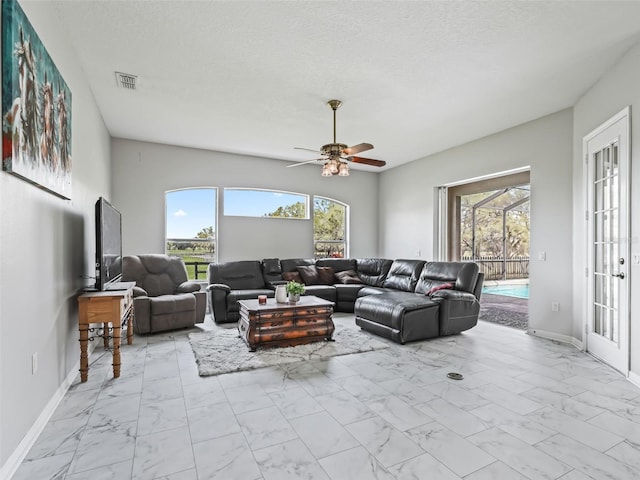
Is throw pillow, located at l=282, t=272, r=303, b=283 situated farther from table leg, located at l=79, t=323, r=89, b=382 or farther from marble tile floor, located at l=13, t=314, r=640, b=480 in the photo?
table leg, located at l=79, t=323, r=89, b=382

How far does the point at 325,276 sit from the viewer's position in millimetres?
6348

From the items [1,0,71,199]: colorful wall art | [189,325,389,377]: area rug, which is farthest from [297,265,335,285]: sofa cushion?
[1,0,71,199]: colorful wall art

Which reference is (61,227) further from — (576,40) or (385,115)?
(576,40)

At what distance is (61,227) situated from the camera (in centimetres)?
273

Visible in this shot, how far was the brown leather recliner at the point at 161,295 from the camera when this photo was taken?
437cm

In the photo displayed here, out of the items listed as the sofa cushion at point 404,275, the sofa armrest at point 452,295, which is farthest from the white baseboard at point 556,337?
the sofa cushion at point 404,275

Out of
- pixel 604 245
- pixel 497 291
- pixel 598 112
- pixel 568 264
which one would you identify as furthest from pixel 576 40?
pixel 497 291

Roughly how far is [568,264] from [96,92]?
5913mm

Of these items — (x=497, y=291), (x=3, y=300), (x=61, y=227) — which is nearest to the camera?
(x=3, y=300)

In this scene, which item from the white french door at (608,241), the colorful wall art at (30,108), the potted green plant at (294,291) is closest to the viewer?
the colorful wall art at (30,108)

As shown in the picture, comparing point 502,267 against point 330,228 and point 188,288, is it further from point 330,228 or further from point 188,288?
point 188,288

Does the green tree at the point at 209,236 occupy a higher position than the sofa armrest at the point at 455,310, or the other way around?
the green tree at the point at 209,236

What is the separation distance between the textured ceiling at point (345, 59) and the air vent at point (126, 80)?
0.07m

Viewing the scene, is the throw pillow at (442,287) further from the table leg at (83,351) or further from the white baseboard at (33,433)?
the white baseboard at (33,433)
